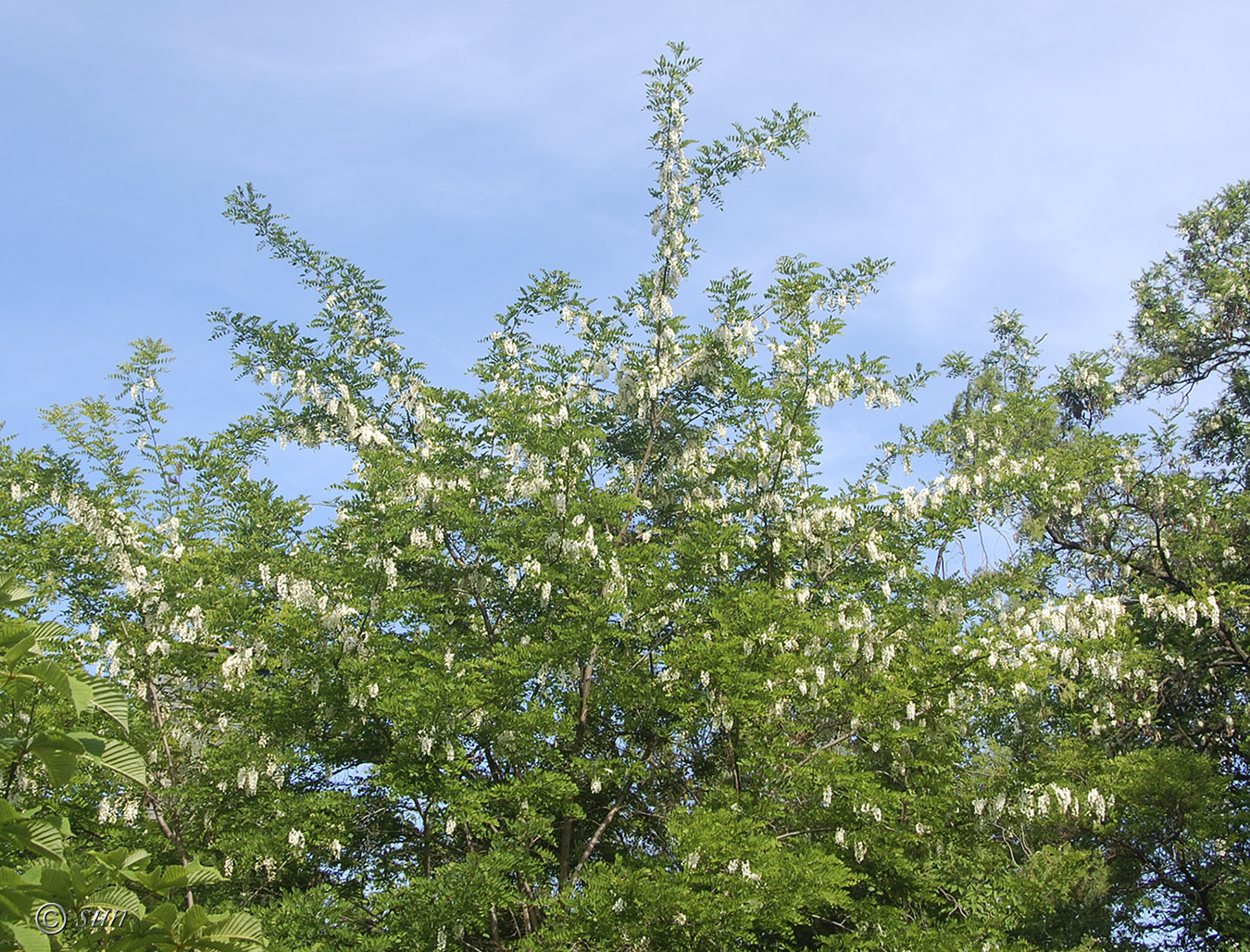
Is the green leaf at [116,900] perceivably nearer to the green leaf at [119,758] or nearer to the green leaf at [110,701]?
the green leaf at [119,758]

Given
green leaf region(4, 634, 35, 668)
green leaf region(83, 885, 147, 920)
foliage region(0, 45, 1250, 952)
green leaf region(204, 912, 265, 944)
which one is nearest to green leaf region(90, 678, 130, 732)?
green leaf region(4, 634, 35, 668)

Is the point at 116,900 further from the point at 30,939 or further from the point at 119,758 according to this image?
the point at 119,758

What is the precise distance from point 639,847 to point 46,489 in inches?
310

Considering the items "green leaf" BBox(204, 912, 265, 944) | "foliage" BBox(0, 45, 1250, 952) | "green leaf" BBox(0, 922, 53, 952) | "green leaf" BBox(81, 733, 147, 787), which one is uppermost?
"foliage" BBox(0, 45, 1250, 952)

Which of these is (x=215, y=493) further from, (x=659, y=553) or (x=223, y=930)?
(x=223, y=930)

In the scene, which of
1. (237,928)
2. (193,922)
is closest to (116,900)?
(193,922)

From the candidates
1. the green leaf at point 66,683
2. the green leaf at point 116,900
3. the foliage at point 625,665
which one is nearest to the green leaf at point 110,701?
the green leaf at point 66,683

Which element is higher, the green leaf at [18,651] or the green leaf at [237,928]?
the green leaf at [18,651]

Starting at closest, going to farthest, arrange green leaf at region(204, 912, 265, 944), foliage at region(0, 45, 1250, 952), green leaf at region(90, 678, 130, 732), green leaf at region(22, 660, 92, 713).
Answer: green leaf at region(22, 660, 92, 713)
green leaf at region(90, 678, 130, 732)
green leaf at region(204, 912, 265, 944)
foliage at region(0, 45, 1250, 952)

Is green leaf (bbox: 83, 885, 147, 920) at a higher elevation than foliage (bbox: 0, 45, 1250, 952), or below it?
below

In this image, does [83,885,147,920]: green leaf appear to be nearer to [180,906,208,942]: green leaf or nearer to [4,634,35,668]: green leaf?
[180,906,208,942]: green leaf

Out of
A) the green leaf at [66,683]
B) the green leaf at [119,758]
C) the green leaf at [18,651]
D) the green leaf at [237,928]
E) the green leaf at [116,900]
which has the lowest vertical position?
the green leaf at [237,928]

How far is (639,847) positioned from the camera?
12117 millimetres

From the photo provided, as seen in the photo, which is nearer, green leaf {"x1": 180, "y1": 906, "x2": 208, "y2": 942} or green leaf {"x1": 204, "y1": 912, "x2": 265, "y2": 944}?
green leaf {"x1": 180, "y1": 906, "x2": 208, "y2": 942}
